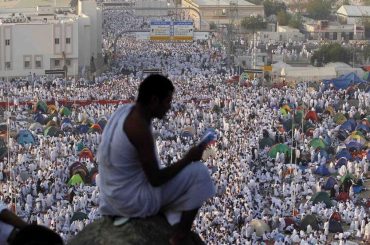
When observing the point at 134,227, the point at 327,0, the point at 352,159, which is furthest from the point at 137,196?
the point at 327,0

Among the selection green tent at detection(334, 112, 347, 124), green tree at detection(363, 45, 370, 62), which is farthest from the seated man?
green tree at detection(363, 45, 370, 62)

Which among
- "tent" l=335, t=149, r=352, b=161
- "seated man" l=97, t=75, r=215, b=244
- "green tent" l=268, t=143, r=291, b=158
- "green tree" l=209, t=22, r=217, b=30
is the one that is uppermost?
"green tree" l=209, t=22, r=217, b=30

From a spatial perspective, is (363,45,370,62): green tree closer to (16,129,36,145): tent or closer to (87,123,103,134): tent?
(87,123,103,134): tent

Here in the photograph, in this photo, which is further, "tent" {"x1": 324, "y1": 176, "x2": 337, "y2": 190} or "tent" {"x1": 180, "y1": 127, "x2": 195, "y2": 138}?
"tent" {"x1": 180, "y1": 127, "x2": 195, "y2": 138}

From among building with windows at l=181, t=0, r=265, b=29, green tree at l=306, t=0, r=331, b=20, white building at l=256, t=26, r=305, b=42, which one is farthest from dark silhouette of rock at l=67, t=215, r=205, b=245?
green tree at l=306, t=0, r=331, b=20

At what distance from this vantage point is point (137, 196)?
4453 millimetres

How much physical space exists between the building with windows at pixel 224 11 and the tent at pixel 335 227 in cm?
4628

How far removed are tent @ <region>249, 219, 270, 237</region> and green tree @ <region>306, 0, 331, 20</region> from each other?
53358mm

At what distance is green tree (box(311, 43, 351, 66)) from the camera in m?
45.6

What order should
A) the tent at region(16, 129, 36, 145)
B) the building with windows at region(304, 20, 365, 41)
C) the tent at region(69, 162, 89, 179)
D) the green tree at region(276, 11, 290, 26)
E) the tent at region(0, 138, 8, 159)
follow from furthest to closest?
the green tree at region(276, 11, 290, 26), the building with windows at region(304, 20, 365, 41), the tent at region(16, 129, 36, 145), the tent at region(0, 138, 8, 159), the tent at region(69, 162, 89, 179)

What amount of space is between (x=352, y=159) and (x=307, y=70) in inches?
671

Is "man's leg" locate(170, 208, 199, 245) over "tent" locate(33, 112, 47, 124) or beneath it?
over

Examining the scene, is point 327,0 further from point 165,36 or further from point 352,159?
point 352,159

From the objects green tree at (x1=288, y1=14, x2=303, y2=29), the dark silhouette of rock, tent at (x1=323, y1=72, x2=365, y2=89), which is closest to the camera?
the dark silhouette of rock
